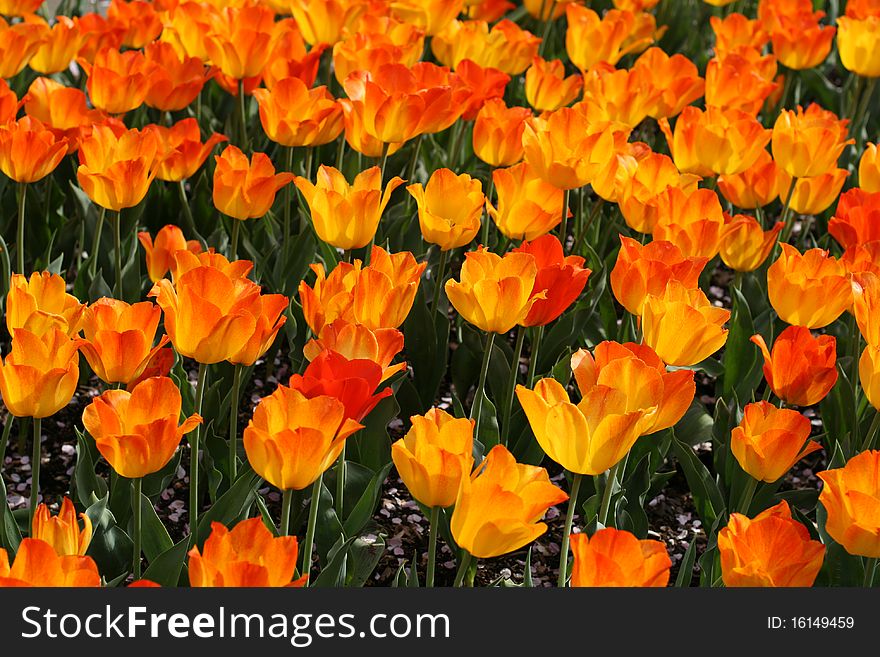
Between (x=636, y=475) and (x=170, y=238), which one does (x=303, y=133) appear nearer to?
(x=170, y=238)

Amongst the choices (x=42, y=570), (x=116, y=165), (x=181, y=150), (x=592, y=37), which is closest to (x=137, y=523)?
(x=42, y=570)

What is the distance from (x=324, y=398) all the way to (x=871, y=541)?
68 centimetres

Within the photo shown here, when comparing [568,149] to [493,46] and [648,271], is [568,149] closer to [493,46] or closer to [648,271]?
[648,271]

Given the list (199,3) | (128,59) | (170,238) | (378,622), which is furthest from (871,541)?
(199,3)

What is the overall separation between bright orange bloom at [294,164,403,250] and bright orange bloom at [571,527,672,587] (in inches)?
36.9

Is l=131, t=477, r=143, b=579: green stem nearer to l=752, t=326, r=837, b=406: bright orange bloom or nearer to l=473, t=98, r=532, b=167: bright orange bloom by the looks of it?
l=752, t=326, r=837, b=406: bright orange bloom

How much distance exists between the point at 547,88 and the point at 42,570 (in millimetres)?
1991

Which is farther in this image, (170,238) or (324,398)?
(170,238)

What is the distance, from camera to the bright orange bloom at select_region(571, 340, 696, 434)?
1570 mm

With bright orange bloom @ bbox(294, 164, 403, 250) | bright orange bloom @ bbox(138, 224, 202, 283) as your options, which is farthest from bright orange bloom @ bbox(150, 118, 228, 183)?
bright orange bloom @ bbox(294, 164, 403, 250)

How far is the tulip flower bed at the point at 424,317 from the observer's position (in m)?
1.47

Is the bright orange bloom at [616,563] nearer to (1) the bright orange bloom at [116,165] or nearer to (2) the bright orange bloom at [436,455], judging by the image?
(2) the bright orange bloom at [436,455]

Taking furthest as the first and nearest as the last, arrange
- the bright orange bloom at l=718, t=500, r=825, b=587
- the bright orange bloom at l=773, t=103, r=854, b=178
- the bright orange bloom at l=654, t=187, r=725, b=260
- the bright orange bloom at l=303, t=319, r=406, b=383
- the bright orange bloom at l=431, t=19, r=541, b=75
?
1. the bright orange bloom at l=431, t=19, r=541, b=75
2. the bright orange bloom at l=773, t=103, r=854, b=178
3. the bright orange bloom at l=654, t=187, r=725, b=260
4. the bright orange bloom at l=303, t=319, r=406, b=383
5. the bright orange bloom at l=718, t=500, r=825, b=587

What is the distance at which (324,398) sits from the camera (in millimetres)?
1414
